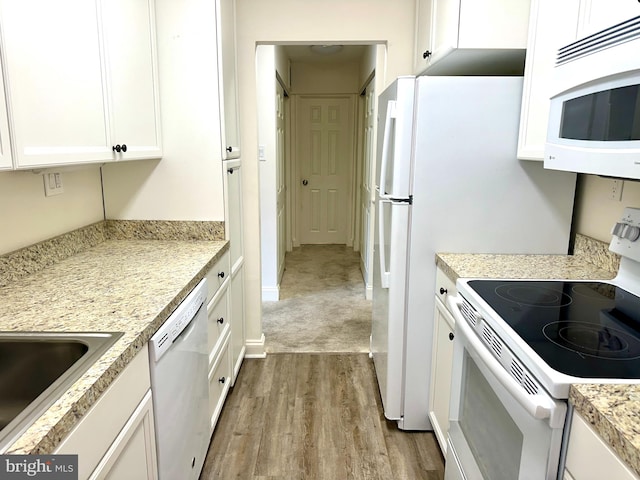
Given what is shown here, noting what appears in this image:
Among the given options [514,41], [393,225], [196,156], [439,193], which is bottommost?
[393,225]

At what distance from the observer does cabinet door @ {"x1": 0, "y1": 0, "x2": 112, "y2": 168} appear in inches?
45.9

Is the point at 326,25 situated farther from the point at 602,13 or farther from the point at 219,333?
the point at 219,333

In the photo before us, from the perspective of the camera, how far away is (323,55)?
5.31m

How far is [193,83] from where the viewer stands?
2201 millimetres

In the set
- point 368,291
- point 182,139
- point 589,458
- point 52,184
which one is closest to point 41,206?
point 52,184

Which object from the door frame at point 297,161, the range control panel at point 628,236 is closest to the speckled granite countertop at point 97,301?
the range control panel at point 628,236

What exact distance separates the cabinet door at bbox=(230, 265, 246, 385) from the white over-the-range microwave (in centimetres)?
176

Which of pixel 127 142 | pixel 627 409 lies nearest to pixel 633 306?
pixel 627 409

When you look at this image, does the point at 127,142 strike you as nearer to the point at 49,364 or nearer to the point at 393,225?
the point at 49,364

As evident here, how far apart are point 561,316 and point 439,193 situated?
2.67 feet

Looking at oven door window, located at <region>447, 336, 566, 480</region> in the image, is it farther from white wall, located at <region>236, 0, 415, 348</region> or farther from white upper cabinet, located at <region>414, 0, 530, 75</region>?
white wall, located at <region>236, 0, 415, 348</region>

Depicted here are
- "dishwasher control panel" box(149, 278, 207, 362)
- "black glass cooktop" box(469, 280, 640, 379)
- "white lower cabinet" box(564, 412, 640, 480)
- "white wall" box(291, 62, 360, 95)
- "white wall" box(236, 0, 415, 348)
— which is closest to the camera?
"white lower cabinet" box(564, 412, 640, 480)

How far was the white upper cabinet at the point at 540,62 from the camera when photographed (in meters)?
1.49

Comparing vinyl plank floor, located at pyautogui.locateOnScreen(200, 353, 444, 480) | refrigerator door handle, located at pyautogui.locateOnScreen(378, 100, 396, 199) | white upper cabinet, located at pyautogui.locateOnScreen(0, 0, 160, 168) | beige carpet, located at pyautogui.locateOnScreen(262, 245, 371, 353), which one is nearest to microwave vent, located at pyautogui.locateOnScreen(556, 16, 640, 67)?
refrigerator door handle, located at pyautogui.locateOnScreen(378, 100, 396, 199)
